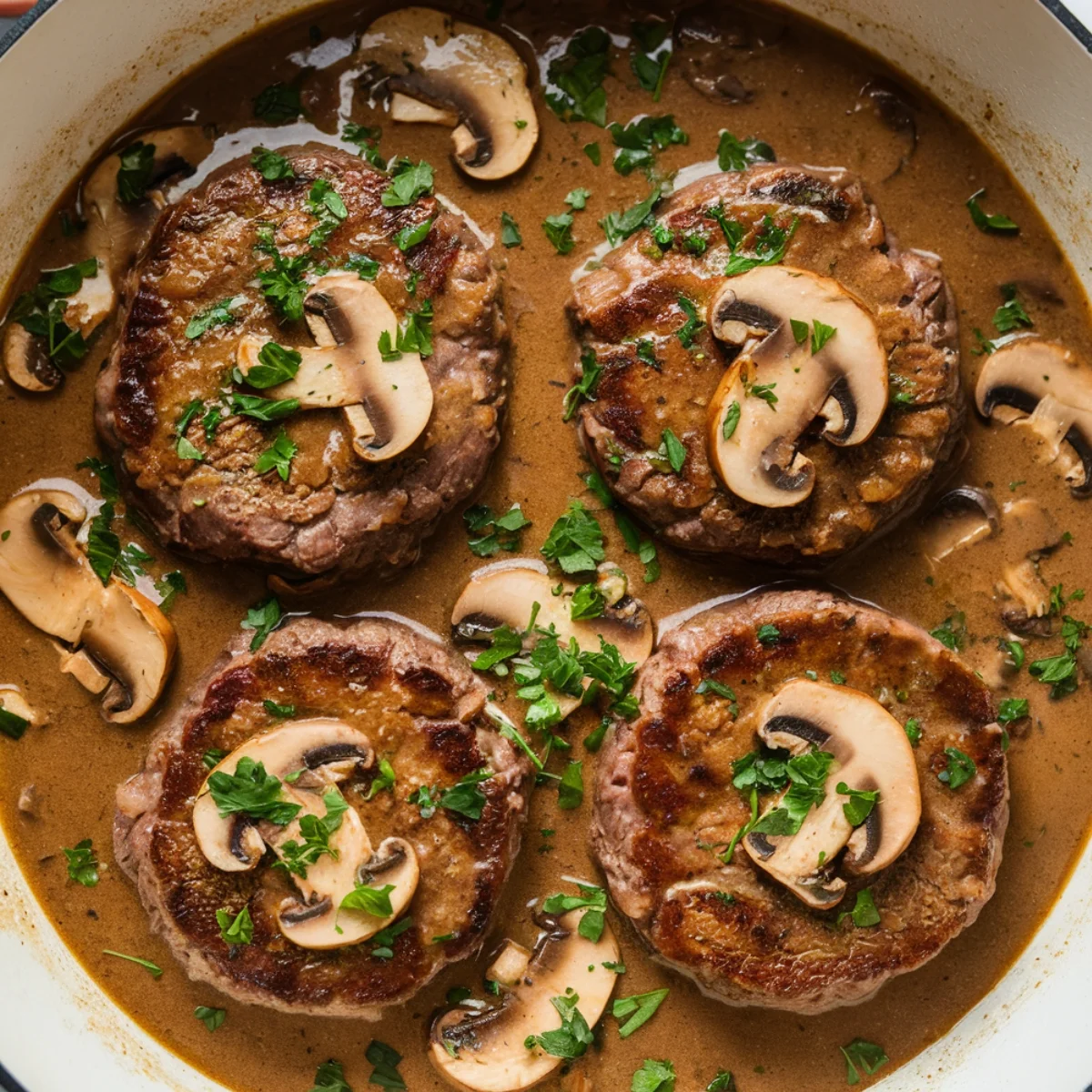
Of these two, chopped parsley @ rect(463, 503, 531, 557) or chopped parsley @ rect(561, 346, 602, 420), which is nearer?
chopped parsley @ rect(561, 346, 602, 420)

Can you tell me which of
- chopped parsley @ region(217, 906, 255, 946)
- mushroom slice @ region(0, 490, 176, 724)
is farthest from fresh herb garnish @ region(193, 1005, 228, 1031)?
mushroom slice @ region(0, 490, 176, 724)

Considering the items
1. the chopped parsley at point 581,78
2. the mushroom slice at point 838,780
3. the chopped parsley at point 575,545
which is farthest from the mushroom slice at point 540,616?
the chopped parsley at point 581,78

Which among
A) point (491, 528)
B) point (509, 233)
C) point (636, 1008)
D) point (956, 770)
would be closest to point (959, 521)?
point (956, 770)

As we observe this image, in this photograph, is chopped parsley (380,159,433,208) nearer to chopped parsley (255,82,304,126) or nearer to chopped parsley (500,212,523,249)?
chopped parsley (500,212,523,249)

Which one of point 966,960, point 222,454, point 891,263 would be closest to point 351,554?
point 222,454

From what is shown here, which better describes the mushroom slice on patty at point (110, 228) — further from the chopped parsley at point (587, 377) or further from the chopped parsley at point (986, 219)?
A: the chopped parsley at point (986, 219)

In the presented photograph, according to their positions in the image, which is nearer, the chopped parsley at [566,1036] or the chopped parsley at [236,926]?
the chopped parsley at [236,926]
